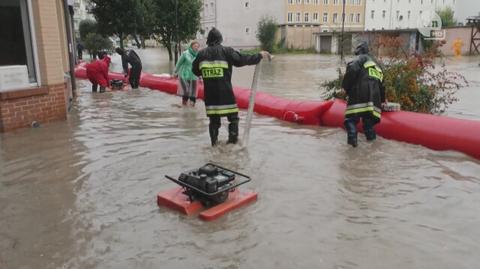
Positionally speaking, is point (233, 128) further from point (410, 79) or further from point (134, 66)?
point (134, 66)

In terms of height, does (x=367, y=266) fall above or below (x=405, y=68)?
below

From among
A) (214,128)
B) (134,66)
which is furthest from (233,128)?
(134,66)

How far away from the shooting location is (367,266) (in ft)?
11.1

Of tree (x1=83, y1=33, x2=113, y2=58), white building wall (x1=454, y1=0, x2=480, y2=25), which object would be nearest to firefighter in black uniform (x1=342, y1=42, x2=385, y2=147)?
tree (x1=83, y1=33, x2=113, y2=58)

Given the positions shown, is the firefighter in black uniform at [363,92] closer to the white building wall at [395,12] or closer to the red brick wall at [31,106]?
the red brick wall at [31,106]

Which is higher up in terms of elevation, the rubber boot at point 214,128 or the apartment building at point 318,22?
the apartment building at point 318,22

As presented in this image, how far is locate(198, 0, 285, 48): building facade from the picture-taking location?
194 ft

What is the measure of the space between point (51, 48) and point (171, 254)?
5.98 metres

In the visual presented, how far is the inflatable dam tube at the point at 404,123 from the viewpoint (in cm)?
628

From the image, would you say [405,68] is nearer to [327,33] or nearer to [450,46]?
[450,46]

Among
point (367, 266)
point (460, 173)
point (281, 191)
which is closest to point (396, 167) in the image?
point (460, 173)

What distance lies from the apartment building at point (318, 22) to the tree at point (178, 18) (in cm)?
2493

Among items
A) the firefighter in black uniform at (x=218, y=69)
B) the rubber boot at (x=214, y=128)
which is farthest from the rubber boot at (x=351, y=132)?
the rubber boot at (x=214, y=128)

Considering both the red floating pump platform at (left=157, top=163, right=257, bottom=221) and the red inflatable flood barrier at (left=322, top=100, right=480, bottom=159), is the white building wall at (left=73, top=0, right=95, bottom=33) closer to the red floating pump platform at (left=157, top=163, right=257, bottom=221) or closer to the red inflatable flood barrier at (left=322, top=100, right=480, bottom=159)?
the red inflatable flood barrier at (left=322, top=100, right=480, bottom=159)
